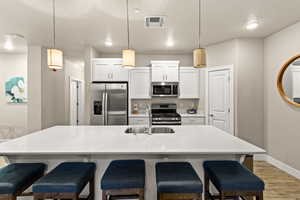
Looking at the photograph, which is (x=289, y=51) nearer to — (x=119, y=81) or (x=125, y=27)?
(x=125, y=27)

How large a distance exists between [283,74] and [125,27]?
10.2 feet

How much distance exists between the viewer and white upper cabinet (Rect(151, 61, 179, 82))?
462 cm

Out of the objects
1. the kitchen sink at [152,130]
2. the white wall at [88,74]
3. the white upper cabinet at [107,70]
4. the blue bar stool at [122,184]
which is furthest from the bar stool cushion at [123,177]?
the white upper cabinet at [107,70]

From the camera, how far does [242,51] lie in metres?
3.85

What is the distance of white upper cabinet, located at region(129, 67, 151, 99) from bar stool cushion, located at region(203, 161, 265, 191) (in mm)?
3154

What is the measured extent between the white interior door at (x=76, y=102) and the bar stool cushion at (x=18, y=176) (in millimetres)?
4694

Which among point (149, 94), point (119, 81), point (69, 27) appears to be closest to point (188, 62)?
point (149, 94)

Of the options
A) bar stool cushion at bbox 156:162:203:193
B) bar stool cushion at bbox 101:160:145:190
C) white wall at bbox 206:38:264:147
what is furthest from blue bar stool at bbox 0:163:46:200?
white wall at bbox 206:38:264:147

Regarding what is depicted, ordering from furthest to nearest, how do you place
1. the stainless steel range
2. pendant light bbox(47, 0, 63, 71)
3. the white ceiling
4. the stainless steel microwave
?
the stainless steel microwave, the stainless steel range, the white ceiling, pendant light bbox(47, 0, 63, 71)

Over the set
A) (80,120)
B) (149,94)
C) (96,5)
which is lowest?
(80,120)

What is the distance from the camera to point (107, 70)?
14.7 feet

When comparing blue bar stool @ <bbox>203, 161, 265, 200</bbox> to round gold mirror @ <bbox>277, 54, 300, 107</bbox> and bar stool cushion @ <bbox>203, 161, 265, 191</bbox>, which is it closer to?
bar stool cushion @ <bbox>203, 161, 265, 191</bbox>

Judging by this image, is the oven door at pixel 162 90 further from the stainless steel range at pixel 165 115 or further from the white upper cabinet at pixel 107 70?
the white upper cabinet at pixel 107 70

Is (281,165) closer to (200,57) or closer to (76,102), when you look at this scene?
(200,57)
